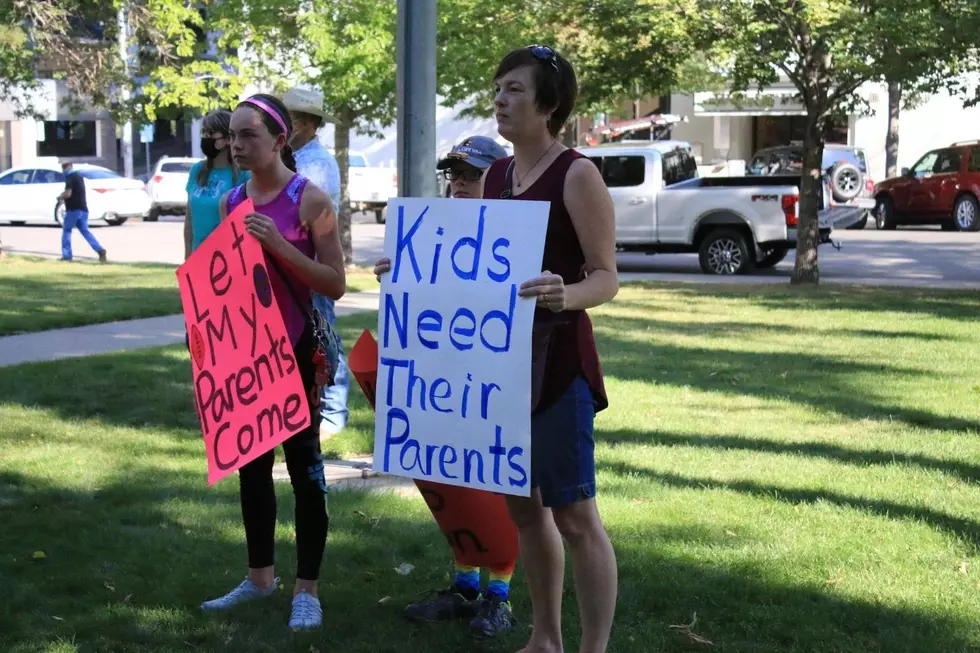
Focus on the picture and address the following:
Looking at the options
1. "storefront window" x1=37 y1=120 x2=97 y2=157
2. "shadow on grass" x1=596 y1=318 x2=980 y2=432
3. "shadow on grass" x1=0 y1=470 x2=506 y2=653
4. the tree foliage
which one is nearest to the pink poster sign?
"shadow on grass" x1=0 y1=470 x2=506 y2=653

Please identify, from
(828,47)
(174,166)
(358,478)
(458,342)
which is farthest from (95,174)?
(458,342)

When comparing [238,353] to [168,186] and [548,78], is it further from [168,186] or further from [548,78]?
[168,186]

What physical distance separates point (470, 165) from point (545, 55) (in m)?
0.75

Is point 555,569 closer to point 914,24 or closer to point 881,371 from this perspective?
point 881,371

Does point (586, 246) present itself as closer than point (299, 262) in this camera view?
Yes

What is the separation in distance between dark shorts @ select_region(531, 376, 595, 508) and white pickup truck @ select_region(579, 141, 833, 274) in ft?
52.0

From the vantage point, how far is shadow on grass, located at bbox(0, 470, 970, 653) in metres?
4.22

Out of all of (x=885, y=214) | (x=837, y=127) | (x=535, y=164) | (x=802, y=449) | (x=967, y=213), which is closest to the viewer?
(x=535, y=164)

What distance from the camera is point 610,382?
30.1 feet

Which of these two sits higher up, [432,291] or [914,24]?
[914,24]

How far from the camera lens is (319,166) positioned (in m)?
6.83

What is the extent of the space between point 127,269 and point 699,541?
1555cm

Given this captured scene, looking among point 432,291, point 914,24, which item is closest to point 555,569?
point 432,291

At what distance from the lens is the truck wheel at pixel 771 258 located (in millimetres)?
19584
